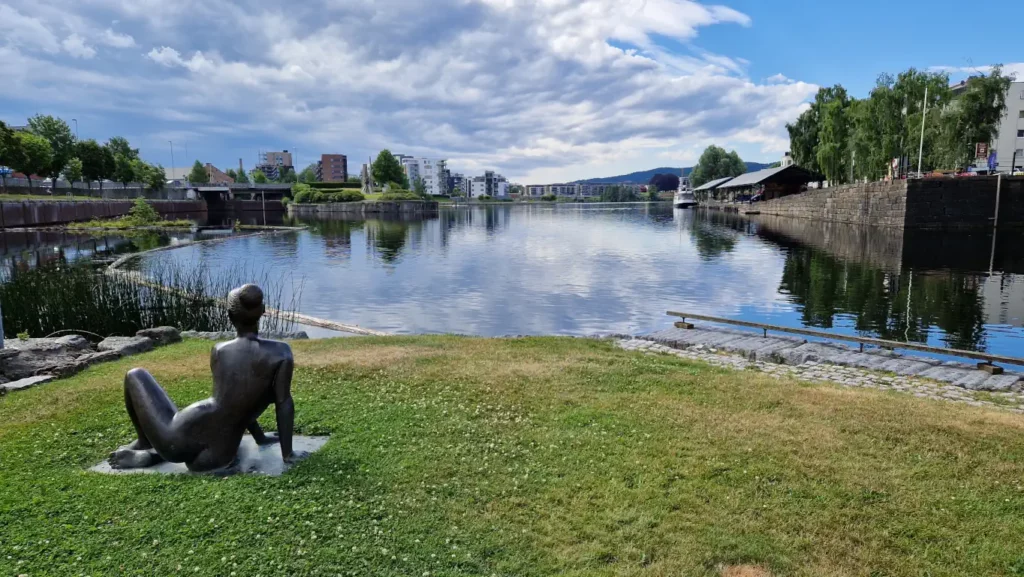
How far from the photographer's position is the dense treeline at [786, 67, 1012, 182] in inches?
2243

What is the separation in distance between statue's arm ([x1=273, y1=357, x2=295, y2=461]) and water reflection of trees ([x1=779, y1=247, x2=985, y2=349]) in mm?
17150

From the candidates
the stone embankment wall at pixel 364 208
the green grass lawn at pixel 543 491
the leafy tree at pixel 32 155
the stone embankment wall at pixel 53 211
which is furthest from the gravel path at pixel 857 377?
the stone embankment wall at pixel 364 208

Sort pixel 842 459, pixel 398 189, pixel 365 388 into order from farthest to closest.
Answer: pixel 398 189 < pixel 365 388 < pixel 842 459

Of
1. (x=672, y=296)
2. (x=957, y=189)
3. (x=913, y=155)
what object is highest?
(x=913, y=155)

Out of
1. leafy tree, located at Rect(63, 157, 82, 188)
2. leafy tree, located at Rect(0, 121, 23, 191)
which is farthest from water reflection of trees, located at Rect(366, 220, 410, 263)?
leafy tree, located at Rect(63, 157, 82, 188)

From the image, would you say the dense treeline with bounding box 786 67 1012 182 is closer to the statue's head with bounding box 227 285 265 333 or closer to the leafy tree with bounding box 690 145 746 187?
the statue's head with bounding box 227 285 265 333

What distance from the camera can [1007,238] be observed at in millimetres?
44688

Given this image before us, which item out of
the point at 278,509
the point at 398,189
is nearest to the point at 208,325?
the point at 278,509

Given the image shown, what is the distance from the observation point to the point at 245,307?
19.8ft

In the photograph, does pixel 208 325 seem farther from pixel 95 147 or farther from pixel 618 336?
pixel 95 147

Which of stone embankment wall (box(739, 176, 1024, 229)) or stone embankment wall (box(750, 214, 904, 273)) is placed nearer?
stone embankment wall (box(750, 214, 904, 273))

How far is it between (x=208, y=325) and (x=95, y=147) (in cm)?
9170

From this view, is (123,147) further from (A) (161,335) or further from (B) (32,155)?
(A) (161,335)

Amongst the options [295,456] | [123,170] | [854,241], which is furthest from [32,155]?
[854,241]
